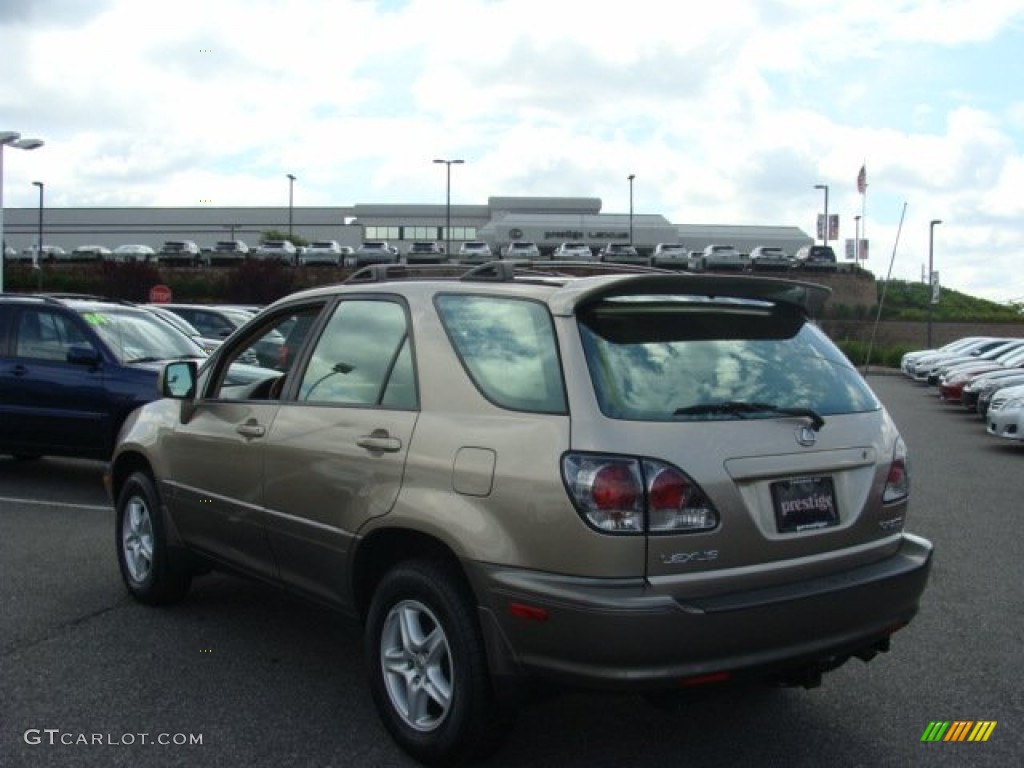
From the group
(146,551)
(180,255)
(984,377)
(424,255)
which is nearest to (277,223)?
(180,255)

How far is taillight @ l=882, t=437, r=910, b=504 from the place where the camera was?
12.9 ft

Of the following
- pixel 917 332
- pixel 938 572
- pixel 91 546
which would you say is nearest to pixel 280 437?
pixel 91 546

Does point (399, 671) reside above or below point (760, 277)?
below

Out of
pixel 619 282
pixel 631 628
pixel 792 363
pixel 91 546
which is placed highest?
pixel 619 282

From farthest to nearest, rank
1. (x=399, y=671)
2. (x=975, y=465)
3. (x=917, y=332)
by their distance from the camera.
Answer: (x=917, y=332), (x=975, y=465), (x=399, y=671)

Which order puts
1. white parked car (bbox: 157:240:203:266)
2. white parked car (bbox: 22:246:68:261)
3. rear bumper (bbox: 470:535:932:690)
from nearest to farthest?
rear bumper (bbox: 470:535:932:690) < white parked car (bbox: 157:240:203:266) < white parked car (bbox: 22:246:68:261)

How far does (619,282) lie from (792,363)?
31.3 inches

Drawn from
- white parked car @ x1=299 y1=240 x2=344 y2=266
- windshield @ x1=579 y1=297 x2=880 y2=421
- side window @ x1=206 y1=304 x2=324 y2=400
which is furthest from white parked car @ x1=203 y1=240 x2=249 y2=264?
windshield @ x1=579 y1=297 x2=880 y2=421

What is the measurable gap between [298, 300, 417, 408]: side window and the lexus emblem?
1.41 m

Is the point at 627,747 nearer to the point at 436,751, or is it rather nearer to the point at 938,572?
the point at 436,751

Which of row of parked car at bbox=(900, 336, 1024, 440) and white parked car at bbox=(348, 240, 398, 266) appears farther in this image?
white parked car at bbox=(348, 240, 398, 266)

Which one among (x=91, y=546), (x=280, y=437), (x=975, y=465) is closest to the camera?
(x=280, y=437)

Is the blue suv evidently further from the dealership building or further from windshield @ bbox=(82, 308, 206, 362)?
the dealership building

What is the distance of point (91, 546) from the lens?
730 centimetres
